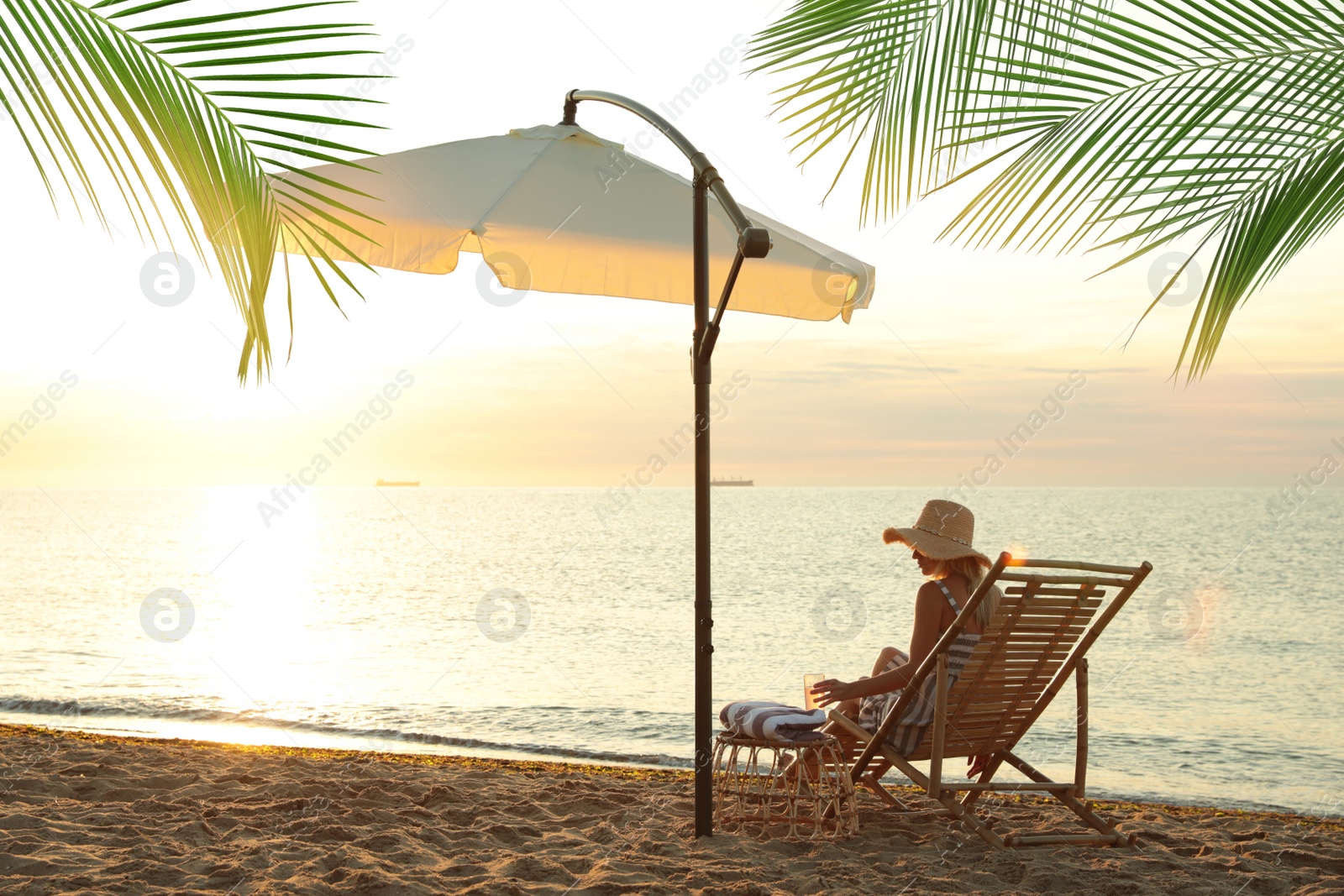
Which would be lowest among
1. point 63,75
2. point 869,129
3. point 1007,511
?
point 63,75

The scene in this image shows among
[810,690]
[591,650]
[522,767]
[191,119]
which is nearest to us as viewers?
[191,119]

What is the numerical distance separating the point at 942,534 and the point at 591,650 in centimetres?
1188

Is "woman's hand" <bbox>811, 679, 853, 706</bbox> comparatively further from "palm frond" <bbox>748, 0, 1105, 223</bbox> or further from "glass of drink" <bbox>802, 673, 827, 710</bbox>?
"palm frond" <bbox>748, 0, 1105, 223</bbox>

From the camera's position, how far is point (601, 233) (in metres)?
4.16

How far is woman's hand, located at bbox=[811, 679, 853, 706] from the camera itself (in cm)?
420

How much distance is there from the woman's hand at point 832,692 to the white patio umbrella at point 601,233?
1.92 feet

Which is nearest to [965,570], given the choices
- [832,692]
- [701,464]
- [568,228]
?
[832,692]

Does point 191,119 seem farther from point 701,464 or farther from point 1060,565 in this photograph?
point 1060,565

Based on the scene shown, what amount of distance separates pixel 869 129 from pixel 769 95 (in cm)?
28

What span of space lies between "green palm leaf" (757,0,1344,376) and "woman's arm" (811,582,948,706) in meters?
2.13

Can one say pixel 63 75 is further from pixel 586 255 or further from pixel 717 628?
pixel 717 628

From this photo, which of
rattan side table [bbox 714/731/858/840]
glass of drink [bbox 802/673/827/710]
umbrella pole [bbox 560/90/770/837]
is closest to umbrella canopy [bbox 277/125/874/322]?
umbrella pole [bbox 560/90/770/837]

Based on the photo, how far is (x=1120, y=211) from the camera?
7.33ft

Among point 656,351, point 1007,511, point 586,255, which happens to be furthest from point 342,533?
point 586,255
